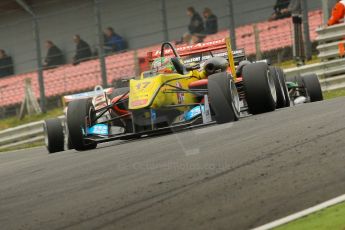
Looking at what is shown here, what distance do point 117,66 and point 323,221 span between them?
13408 mm

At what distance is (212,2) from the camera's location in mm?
18000

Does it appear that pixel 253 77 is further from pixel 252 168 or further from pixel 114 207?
pixel 114 207

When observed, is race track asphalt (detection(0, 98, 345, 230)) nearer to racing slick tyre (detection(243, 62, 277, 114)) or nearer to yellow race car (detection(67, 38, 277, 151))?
yellow race car (detection(67, 38, 277, 151))

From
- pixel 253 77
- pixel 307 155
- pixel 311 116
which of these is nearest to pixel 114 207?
pixel 307 155

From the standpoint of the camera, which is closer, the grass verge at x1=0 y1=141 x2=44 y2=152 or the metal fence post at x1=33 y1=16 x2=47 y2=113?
the grass verge at x1=0 y1=141 x2=44 y2=152

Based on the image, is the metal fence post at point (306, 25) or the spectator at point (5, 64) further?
the spectator at point (5, 64)

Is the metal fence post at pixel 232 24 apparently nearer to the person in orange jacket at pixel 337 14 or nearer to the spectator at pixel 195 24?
the spectator at pixel 195 24

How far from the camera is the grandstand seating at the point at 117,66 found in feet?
59.4

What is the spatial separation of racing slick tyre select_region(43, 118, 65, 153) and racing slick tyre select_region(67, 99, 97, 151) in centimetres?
87

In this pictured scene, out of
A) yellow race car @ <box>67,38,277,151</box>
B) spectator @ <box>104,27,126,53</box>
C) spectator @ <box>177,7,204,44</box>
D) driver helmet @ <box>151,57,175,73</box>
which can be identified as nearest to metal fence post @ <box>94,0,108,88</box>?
spectator @ <box>104,27,126,53</box>

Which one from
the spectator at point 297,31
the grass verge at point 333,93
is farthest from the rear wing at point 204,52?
the spectator at point 297,31

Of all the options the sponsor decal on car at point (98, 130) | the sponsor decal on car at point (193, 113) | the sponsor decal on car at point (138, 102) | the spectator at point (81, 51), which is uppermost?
the spectator at point (81, 51)

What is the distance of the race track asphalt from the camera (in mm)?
5762

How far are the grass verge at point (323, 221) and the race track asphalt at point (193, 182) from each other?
0.60 feet
